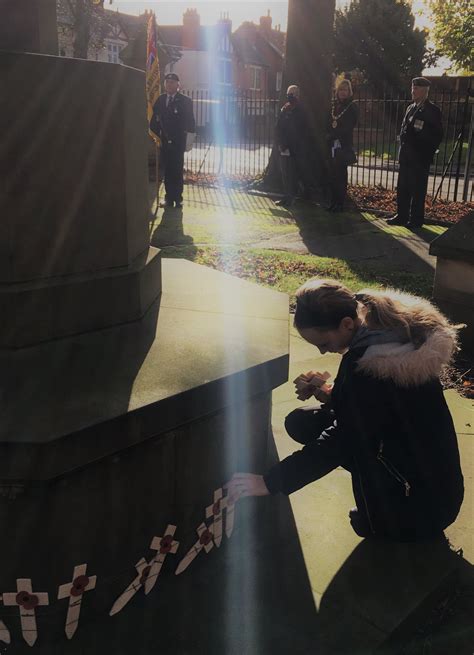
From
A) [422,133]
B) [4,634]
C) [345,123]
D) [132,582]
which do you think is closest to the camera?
[4,634]

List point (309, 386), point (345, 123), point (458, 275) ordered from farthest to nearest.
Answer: point (345, 123) → point (458, 275) → point (309, 386)

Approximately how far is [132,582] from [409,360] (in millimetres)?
1195

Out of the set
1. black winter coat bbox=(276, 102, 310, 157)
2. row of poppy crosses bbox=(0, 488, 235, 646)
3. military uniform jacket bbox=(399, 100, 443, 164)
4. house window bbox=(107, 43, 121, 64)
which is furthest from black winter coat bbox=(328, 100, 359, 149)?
house window bbox=(107, 43, 121, 64)

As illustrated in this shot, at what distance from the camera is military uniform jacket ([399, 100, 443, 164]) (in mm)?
9273

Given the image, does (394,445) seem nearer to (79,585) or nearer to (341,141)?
(79,585)

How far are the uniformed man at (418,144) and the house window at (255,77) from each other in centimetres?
6480

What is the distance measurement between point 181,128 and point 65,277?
840cm

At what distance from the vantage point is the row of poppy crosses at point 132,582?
2.12 m

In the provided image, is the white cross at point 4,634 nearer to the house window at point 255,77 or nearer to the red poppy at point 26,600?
the red poppy at point 26,600

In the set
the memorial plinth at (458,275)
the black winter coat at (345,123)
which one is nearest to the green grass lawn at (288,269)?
the memorial plinth at (458,275)

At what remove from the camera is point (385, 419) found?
2309 mm

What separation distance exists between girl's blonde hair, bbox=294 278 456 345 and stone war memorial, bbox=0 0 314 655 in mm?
296

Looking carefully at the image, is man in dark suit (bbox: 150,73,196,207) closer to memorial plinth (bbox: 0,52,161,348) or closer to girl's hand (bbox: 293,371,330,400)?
memorial plinth (bbox: 0,52,161,348)

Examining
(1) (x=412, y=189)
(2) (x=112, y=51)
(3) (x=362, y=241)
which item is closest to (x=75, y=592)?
(3) (x=362, y=241)
